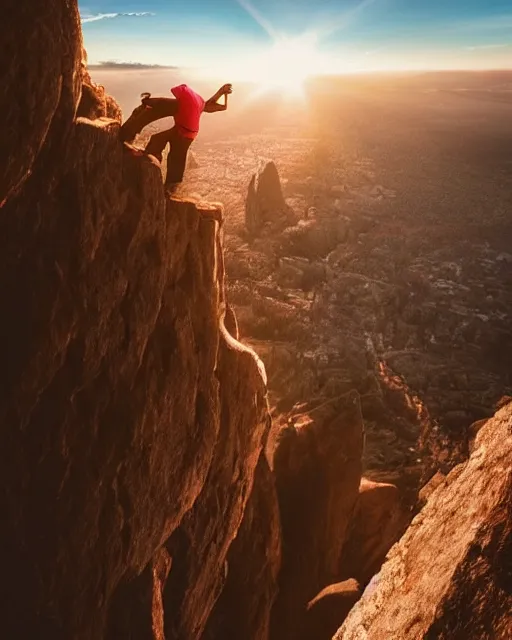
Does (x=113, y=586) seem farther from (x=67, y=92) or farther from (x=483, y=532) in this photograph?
(x=67, y=92)

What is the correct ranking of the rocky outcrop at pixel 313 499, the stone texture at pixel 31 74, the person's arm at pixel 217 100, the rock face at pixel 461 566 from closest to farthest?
1. the rock face at pixel 461 566
2. the stone texture at pixel 31 74
3. the person's arm at pixel 217 100
4. the rocky outcrop at pixel 313 499

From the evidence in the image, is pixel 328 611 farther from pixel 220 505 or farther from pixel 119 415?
pixel 119 415

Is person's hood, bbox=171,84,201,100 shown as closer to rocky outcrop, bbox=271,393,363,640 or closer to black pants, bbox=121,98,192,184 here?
black pants, bbox=121,98,192,184

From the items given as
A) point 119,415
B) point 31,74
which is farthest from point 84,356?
point 31,74

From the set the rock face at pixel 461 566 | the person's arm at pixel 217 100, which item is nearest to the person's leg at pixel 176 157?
the person's arm at pixel 217 100

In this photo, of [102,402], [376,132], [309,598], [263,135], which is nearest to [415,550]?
[102,402]

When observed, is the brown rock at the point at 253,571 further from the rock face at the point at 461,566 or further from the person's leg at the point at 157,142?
the person's leg at the point at 157,142

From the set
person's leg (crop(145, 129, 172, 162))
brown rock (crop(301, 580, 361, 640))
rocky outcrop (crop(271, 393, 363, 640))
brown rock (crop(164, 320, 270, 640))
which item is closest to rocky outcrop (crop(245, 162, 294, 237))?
rocky outcrop (crop(271, 393, 363, 640))
